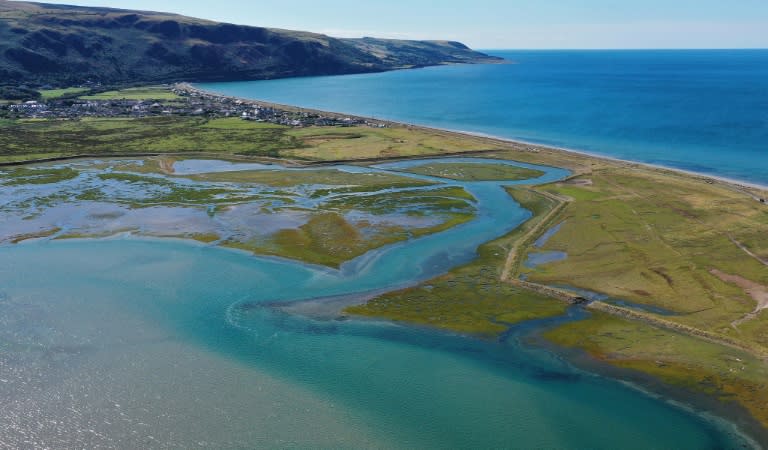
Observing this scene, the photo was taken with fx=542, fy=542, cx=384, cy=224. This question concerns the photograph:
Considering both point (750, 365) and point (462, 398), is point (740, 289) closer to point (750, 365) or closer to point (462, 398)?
point (750, 365)

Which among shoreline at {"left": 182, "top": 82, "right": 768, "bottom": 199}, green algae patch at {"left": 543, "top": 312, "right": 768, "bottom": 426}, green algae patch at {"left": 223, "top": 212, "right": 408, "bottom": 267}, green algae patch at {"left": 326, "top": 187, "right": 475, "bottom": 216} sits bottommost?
green algae patch at {"left": 223, "top": 212, "right": 408, "bottom": 267}

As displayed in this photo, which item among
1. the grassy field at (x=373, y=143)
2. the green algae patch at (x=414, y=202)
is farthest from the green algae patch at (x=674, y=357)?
the grassy field at (x=373, y=143)

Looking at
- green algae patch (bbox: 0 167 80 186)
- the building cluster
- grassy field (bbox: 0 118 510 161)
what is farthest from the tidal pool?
the building cluster

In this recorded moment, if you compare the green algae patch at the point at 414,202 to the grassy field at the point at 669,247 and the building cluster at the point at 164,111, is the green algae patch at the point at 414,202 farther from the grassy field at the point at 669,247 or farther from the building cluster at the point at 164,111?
the building cluster at the point at 164,111

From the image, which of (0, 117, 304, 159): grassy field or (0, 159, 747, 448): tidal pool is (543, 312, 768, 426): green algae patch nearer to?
(0, 159, 747, 448): tidal pool

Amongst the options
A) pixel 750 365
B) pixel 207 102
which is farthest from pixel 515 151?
pixel 207 102

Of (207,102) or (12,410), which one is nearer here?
(12,410)
